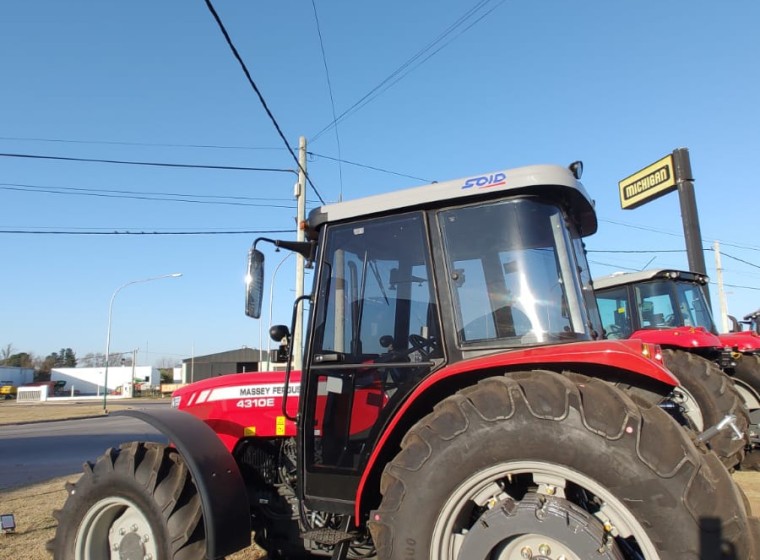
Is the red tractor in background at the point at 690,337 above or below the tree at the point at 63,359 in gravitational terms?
below

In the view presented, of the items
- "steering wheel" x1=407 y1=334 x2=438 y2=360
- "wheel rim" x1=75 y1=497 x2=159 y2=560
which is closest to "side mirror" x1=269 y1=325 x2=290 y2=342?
"steering wheel" x1=407 y1=334 x2=438 y2=360

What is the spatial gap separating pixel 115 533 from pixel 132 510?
19 cm

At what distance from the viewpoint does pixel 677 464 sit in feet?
6.50

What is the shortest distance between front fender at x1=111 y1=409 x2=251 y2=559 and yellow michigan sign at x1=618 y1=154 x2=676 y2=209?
47.6 ft

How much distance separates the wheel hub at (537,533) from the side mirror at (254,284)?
1783 millimetres

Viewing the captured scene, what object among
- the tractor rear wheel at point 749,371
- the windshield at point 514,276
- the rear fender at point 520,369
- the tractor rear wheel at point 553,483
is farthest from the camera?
the tractor rear wheel at point 749,371

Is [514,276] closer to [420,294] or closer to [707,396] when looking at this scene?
[420,294]

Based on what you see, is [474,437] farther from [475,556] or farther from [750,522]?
[750,522]

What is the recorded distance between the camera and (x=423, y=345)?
2916 mm

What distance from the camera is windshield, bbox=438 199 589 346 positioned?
270 cm

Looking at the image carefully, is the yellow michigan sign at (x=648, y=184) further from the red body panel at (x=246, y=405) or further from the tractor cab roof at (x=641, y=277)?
the red body panel at (x=246, y=405)

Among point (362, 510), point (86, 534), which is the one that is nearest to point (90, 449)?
point (86, 534)

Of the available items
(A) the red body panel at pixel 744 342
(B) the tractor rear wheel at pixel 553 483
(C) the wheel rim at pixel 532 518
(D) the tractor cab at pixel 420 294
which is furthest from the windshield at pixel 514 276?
(A) the red body panel at pixel 744 342

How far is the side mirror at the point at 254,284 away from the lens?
3242 mm
